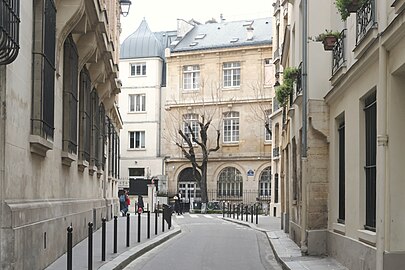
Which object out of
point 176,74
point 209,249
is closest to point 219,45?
point 176,74

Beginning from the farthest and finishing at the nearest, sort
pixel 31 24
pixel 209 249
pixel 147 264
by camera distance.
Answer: pixel 209 249, pixel 147 264, pixel 31 24

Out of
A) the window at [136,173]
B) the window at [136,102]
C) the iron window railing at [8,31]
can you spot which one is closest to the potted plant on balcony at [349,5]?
the iron window railing at [8,31]

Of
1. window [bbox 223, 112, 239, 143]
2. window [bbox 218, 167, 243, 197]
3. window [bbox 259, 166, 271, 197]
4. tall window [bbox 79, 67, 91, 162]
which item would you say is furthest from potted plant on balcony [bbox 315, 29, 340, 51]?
window [bbox 223, 112, 239, 143]

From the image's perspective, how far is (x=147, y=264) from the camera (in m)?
14.9

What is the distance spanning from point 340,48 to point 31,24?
6.17 meters

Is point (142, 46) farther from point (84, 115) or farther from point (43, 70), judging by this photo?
point (43, 70)

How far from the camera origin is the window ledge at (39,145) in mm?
10938

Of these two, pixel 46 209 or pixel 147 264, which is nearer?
pixel 46 209

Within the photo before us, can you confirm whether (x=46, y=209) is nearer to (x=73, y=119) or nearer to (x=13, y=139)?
(x=13, y=139)

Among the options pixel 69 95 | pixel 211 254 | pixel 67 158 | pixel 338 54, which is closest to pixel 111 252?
pixel 67 158

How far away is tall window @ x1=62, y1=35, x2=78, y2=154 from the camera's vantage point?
49.9 feet

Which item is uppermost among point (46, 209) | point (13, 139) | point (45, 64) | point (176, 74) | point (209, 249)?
point (176, 74)

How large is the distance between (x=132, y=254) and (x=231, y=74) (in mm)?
41500

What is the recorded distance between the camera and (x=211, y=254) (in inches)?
681
